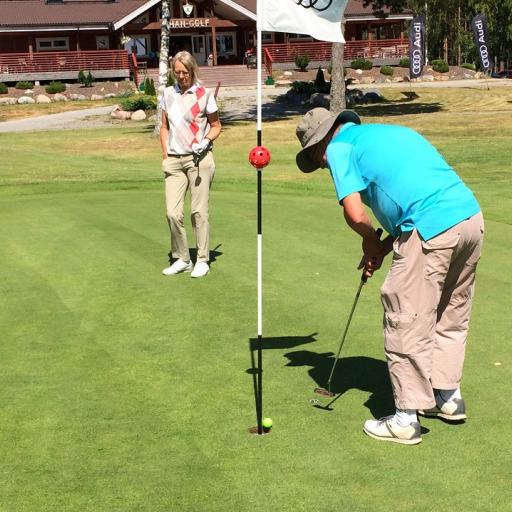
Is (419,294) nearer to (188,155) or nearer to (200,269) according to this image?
(200,269)

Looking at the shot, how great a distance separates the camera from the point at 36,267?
327 inches

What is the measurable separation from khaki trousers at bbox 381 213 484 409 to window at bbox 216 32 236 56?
61.4 metres

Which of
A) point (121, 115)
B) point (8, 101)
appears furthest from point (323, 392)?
point (8, 101)

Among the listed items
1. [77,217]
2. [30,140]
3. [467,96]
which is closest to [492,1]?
[467,96]

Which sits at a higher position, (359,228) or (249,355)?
(359,228)

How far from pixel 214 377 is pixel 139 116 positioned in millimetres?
31087

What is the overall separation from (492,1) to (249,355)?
6365cm

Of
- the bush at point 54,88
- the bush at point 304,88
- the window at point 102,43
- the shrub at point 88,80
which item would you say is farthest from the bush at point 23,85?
the bush at point 304,88

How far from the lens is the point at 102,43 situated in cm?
6156

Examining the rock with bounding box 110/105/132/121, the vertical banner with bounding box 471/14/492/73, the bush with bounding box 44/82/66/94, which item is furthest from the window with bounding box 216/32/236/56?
the rock with bounding box 110/105/132/121

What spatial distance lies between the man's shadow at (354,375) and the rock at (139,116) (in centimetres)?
3059

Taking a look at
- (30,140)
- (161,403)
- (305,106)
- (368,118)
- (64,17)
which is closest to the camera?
(161,403)

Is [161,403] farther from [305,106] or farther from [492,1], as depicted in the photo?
[492,1]

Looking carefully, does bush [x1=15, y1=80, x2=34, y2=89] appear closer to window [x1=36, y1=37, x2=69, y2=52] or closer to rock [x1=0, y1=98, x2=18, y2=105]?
rock [x1=0, y1=98, x2=18, y2=105]
